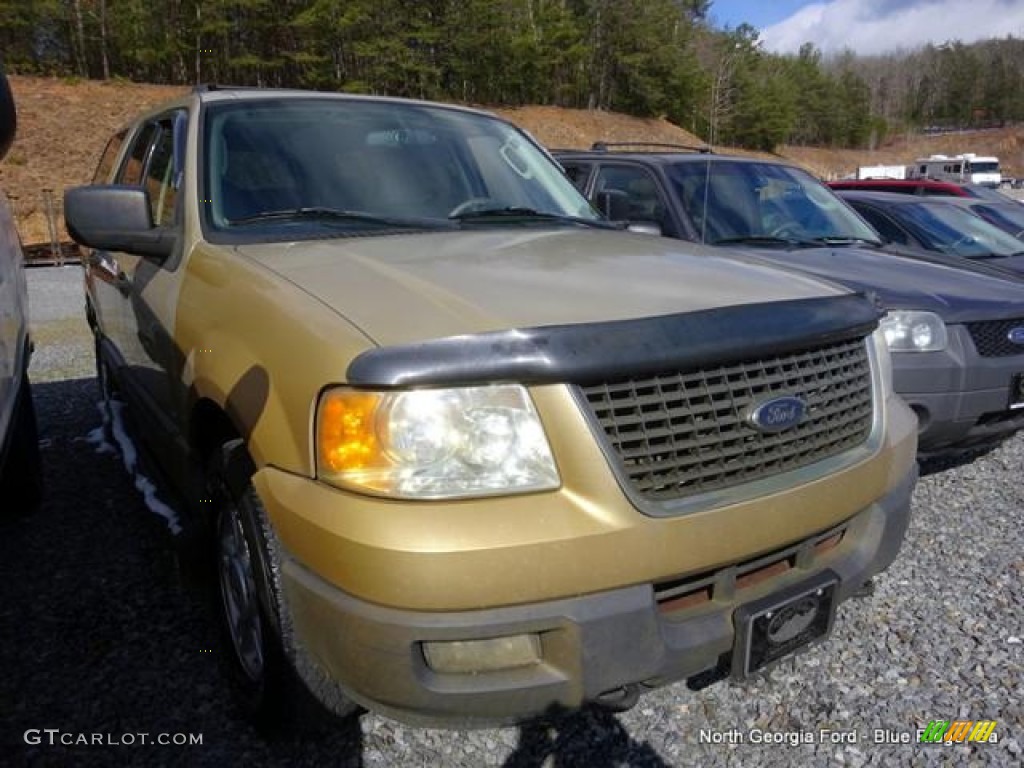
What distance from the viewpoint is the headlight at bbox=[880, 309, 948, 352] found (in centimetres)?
382

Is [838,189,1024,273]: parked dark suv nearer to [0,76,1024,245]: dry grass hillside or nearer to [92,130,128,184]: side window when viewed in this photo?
[92,130,128,184]: side window

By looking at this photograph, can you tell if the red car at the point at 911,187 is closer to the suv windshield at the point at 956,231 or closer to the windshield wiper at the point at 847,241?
the suv windshield at the point at 956,231

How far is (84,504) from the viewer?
3.88 m

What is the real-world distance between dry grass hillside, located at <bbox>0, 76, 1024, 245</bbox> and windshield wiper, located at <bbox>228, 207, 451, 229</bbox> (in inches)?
328

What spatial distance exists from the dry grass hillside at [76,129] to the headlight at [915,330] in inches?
379

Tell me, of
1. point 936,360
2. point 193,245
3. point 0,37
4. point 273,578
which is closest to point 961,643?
point 936,360

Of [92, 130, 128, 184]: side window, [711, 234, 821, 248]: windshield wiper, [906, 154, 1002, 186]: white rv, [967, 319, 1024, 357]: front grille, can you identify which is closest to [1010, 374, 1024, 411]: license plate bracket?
[967, 319, 1024, 357]: front grille

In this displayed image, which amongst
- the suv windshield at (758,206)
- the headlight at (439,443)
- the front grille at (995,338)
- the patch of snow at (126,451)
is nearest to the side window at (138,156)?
the patch of snow at (126,451)

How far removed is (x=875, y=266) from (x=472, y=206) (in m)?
2.71

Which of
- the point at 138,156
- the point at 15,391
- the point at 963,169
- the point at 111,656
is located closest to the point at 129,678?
the point at 111,656

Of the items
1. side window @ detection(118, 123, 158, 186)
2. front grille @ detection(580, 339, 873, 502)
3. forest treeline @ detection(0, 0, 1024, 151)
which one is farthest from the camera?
forest treeline @ detection(0, 0, 1024, 151)

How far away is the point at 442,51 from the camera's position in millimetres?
45031

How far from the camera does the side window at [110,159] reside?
4.36 m

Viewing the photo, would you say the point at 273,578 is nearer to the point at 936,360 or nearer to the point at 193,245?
the point at 193,245
